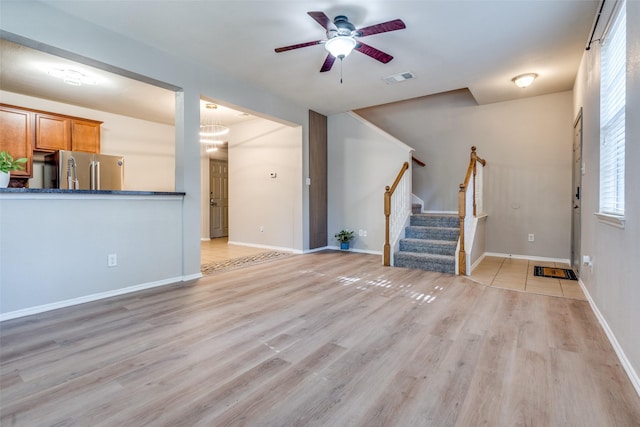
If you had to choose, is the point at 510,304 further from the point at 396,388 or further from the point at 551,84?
the point at 551,84

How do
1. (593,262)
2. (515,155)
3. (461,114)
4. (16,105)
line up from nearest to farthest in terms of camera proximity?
(593,262) → (16,105) → (515,155) → (461,114)

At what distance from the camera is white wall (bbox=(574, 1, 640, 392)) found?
5.84ft

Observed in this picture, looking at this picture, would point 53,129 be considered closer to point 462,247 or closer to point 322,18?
point 322,18

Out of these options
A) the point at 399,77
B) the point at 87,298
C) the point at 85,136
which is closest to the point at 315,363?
the point at 87,298

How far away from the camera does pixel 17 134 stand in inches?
181

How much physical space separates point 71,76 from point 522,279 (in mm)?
6400

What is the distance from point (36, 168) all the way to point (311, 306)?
5.39 meters

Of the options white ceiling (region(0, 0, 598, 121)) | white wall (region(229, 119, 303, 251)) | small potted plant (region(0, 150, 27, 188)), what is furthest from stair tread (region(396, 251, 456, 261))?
small potted plant (region(0, 150, 27, 188))

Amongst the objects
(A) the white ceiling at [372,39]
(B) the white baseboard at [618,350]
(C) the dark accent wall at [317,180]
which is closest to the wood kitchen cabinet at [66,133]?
(A) the white ceiling at [372,39]

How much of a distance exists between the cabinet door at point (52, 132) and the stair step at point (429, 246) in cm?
575

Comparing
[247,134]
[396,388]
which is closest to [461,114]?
[247,134]

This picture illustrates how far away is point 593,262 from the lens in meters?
2.93

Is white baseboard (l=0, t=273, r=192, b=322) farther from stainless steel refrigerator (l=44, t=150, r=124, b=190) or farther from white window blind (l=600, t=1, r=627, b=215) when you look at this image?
white window blind (l=600, t=1, r=627, b=215)

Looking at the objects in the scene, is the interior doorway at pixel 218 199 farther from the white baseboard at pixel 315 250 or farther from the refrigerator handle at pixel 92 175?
the white baseboard at pixel 315 250
